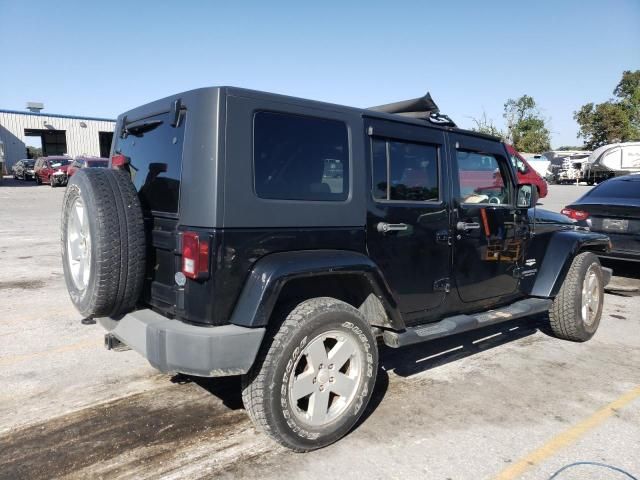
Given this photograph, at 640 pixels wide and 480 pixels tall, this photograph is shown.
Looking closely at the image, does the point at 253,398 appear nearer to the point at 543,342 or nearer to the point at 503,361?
the point at 503,361

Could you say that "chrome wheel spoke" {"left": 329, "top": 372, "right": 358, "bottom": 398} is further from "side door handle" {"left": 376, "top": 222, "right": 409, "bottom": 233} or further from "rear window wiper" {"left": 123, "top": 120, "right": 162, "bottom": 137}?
"rear window wiper" {"left": 123, "top": 120, "right": 162, "bottom": 137}

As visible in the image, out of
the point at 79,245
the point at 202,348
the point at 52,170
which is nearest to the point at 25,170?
the point at 52,170

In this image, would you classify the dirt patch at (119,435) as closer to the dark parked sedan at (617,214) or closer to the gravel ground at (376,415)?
the gravel ground at (376,415)

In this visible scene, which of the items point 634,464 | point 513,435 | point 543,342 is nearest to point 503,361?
point 543,342

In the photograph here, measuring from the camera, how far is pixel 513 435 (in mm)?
3143

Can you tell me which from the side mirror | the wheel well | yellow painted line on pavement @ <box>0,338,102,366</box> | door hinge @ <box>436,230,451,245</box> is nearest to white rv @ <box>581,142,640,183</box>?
the side mirror

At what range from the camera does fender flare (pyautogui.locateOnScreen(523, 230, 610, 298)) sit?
460cm

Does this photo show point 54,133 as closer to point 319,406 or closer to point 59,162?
point 59,162

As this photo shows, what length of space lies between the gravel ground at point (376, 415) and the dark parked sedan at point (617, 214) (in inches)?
96.1

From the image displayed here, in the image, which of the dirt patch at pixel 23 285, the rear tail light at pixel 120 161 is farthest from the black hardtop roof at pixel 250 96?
the dirt patch at pixel 23 285

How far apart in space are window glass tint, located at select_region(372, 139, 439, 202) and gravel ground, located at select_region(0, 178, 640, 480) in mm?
1447

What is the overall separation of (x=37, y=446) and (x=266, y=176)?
2010mm

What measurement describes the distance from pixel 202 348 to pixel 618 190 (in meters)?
7.44

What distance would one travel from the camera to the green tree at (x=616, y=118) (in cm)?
5325
